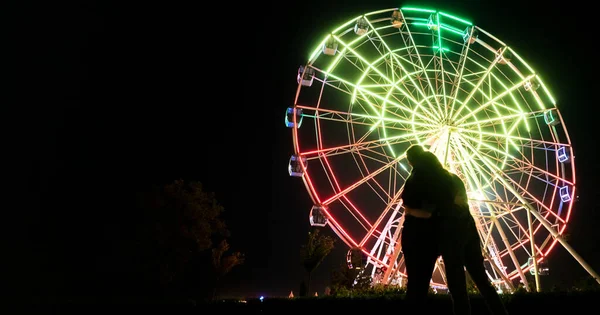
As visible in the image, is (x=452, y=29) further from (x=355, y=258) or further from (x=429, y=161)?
(x=429, y=161)

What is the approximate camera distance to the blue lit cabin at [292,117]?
16312 mm

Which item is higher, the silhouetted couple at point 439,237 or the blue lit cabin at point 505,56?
the blue lit cabin at point 505,56

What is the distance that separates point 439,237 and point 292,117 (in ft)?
41.5

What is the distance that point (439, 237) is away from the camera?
4.02m

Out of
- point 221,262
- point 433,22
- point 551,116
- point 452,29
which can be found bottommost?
point 221,262

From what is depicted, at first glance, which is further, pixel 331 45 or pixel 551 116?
pixel 551 116

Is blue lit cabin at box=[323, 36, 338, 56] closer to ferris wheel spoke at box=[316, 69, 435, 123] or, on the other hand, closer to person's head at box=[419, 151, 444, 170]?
ferris wheel spoke at box=[316, 69, 435, 123]

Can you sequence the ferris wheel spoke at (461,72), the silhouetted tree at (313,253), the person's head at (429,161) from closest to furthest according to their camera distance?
the person's head at (429,161) → the ferris wheel spoke at (461,72) → the silhouetted tree at (313,253)

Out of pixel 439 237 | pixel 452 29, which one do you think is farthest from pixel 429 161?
pixel 452 29

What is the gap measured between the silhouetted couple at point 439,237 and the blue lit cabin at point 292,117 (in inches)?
473

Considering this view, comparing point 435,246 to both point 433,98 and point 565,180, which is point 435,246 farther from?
point 565,180

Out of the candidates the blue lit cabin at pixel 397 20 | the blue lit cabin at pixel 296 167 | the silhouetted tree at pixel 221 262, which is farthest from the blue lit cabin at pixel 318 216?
the silhouetted tree at pixel 221 262

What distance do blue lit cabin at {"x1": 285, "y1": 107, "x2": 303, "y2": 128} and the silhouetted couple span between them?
12.0 meters

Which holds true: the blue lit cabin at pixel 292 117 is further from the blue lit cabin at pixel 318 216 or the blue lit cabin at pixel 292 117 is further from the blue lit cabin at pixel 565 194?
the blue lit cabin at pixel 565 194
